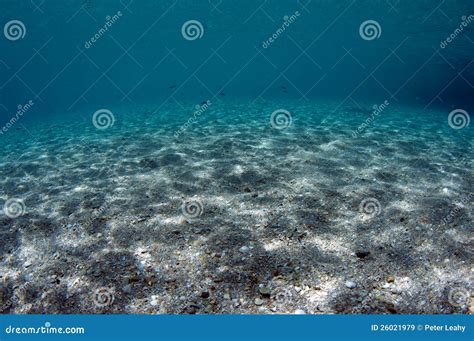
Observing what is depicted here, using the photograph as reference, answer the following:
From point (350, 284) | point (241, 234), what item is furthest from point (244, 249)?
point (350, 284)

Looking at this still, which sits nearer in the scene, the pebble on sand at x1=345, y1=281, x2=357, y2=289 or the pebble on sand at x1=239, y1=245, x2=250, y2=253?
the pebble on sand at x1=345, y1=281, x2=357, y2=289

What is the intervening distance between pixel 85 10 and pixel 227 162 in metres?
46.8

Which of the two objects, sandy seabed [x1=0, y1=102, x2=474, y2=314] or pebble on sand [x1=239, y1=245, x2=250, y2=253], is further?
pebble on sand [x1=239, y1=245, x2=250, y2=253]

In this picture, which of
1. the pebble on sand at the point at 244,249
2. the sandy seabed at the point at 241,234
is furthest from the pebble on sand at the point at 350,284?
the pebble on sand at the point at 244,249

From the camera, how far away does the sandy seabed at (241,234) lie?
147 inches

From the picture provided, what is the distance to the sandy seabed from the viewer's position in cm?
374

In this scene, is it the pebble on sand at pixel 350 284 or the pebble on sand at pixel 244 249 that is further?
the pebble on sand at pixel 244 249

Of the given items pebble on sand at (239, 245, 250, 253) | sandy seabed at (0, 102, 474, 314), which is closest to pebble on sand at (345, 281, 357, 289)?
sandy seabed at (0, 102, 474, 314)

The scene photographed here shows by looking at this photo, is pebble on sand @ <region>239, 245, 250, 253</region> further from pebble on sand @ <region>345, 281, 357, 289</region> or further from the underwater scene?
pebble on sand @ <region>345, 281, 357, 289</region>

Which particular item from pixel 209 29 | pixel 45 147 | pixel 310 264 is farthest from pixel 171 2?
pixel 310 264

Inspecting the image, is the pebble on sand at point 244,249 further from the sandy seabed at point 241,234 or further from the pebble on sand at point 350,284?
the pebble on sand at point 350,284

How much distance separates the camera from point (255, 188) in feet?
21.5

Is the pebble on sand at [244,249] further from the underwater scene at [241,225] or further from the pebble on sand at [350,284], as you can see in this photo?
the pebble on sand at [350,284]

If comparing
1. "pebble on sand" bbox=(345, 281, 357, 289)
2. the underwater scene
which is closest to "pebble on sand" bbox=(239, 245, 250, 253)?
the underwater scene
